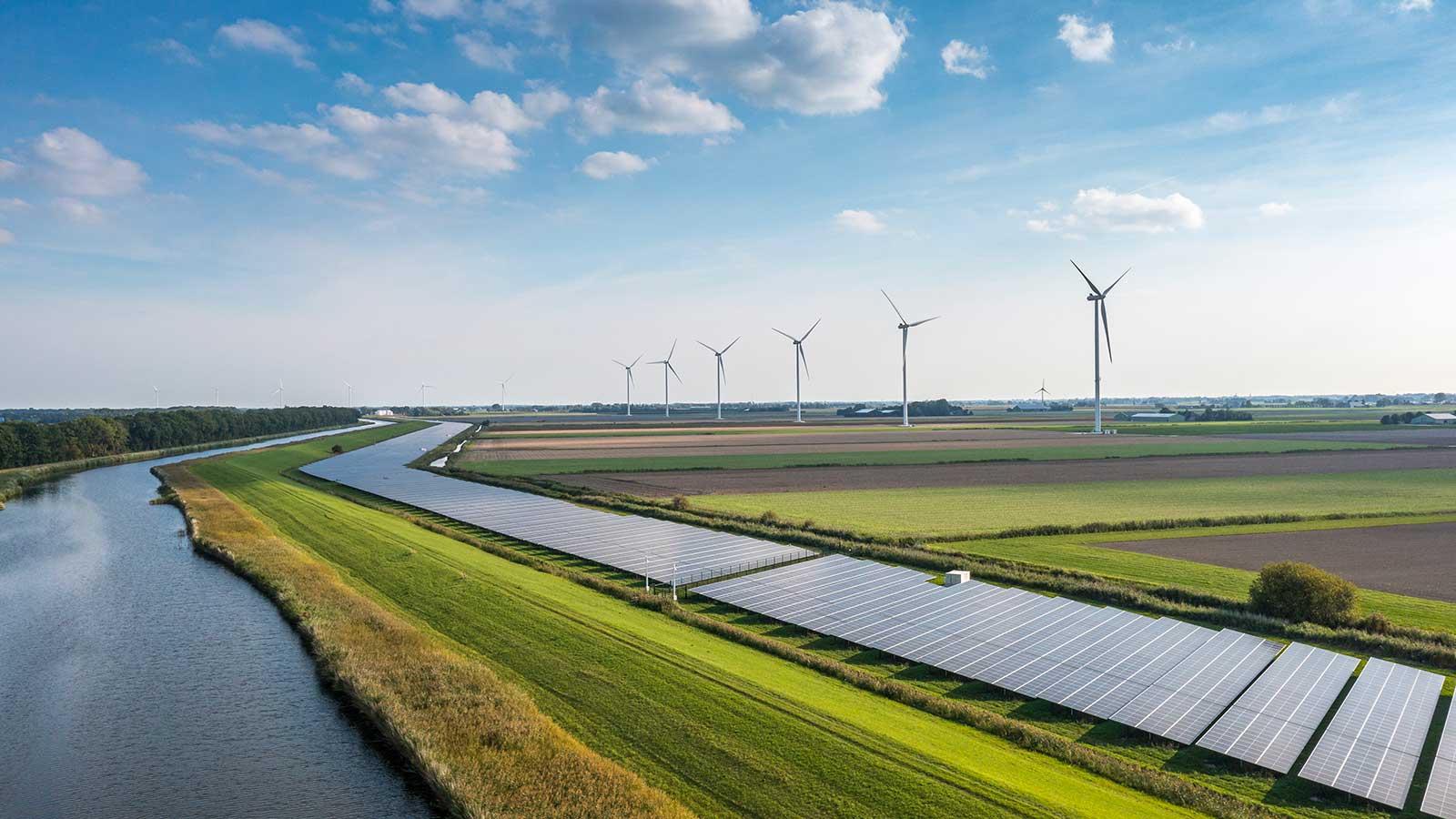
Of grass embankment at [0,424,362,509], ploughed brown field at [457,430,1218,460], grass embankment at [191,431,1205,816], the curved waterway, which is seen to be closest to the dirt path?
ploughed brown field at [457,430,1218,460]

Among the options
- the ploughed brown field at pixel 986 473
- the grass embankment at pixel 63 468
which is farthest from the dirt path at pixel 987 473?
the grass embankment at pixel 63 468

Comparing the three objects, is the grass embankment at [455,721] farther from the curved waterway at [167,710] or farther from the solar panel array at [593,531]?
the solar panel array at [593,531]

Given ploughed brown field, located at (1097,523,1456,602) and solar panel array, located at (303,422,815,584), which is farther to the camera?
solar panel array, located at (303,422,815,584)

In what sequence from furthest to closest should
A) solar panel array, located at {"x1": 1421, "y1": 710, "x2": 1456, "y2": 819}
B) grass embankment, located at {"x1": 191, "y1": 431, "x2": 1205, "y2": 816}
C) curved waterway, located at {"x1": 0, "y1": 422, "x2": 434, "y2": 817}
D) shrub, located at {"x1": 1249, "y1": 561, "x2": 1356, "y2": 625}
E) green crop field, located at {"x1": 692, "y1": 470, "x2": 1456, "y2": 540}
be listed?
green crop field, located at {"x1": 692, "y1": 470, "x2": 1456, "y2": 540}
shrub, located at {"x1": 1249, "y1": 561, "x2": 1356, "y2": 625}
curved waterway, located at {"x1": 0, "y1": 422, "x2": 434, "y2": 817}
grass embankment, located at {"x1": 191, "y1": 431, "x2": 1205, "y2": 816}
solar panel array, located at {"x1": 1421, "y1": 710, "x2": 1456, "y2": 819}

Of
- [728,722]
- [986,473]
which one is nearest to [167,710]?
[728,722]

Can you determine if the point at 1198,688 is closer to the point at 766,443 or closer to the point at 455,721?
the point at 455,721

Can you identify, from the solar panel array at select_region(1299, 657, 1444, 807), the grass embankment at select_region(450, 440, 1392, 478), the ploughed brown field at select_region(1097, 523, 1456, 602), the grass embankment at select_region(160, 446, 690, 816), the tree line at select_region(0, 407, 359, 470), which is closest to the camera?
the solar panel array at select_region(1299, 657, 1444, 807)

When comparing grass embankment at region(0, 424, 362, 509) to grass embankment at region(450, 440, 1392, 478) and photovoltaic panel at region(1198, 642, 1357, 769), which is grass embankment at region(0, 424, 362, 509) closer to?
grass embankment at region(450, 440, 1392, 478)
